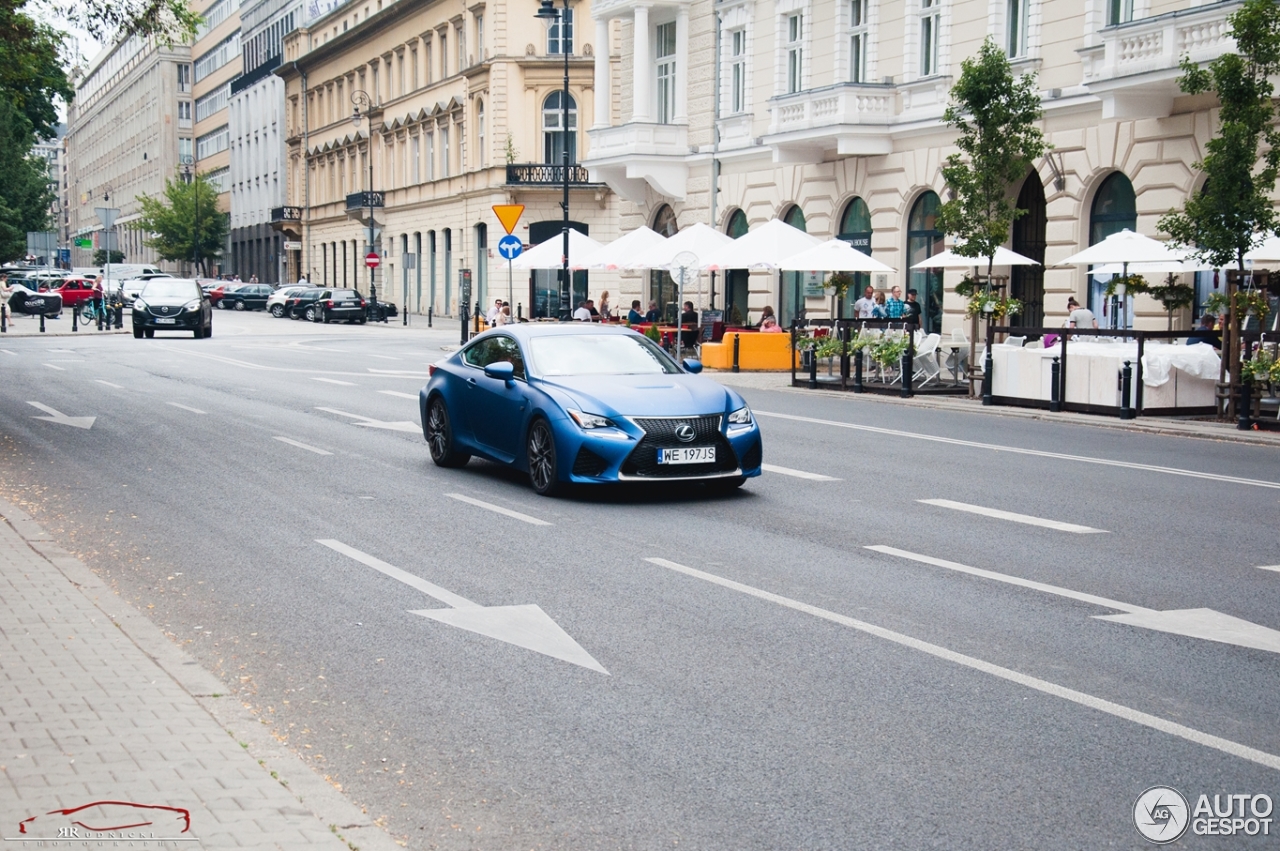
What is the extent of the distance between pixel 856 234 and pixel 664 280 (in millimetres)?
11470

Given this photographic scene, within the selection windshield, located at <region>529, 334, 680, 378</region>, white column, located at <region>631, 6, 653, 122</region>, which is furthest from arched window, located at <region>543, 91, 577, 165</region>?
windshield, located at <region>529, 334, 680, 378</region>

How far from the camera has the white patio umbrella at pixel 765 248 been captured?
99.3 feet

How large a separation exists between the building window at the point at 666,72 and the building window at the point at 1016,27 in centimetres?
1429

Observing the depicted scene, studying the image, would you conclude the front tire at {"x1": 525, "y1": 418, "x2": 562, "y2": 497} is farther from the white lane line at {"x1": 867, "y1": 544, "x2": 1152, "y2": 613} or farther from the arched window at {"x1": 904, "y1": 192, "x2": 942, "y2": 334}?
the arched window at {"x1": 904, "y1": 192, "x2": 942, "y2": 334}

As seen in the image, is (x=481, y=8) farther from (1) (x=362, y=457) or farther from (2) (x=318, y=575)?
(2) (x=318, y=575)

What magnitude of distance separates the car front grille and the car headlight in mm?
208

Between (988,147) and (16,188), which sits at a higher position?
(16,188)

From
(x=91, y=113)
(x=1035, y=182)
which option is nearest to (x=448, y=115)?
(x=1035, y=182)

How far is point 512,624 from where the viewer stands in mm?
7801

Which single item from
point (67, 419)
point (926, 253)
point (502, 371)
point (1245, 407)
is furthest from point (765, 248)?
point (502, 371)

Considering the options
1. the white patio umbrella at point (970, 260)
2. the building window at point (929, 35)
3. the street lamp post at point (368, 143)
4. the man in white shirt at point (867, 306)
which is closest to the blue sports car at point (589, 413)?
the white patio umbrella at point (970, 260)

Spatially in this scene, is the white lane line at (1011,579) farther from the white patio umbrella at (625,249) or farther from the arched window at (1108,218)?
the white patio umbrella at (625,249)

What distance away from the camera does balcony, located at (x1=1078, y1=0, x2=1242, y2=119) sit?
76.5 ft

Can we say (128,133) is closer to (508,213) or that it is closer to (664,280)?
(664,280)
